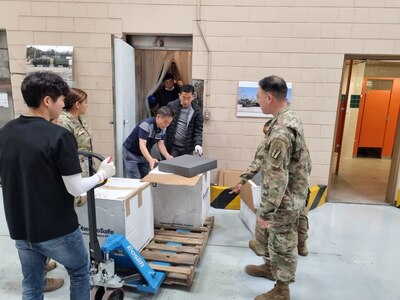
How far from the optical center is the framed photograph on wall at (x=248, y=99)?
163 inches

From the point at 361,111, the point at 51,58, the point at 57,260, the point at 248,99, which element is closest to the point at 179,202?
the point at 57,260

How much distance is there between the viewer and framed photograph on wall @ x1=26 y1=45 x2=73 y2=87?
4129 millimetres

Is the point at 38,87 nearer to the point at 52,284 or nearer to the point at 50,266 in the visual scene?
the point at 52,284

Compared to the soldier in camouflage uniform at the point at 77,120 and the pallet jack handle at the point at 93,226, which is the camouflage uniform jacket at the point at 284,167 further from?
the soldier in camouflage uniform at the point at 77,120

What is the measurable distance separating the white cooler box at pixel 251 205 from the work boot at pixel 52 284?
1875mm

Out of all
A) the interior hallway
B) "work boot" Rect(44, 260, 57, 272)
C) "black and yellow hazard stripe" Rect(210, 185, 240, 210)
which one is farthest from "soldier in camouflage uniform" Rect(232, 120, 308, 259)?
the interior hallway

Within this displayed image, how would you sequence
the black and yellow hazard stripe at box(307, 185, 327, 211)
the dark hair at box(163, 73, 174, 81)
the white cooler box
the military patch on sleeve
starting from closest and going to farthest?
the military patch on sleeve → the white cooler box → the black and yellow hazard stripe at box(307, 185, 327, 211) → the dark hair at box(163, 73, 174, 81)

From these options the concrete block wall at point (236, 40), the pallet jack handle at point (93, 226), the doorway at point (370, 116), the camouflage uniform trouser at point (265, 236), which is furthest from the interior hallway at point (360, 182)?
the pallet jack handle at point (93, 226)

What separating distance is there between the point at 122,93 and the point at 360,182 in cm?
441

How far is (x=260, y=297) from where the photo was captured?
219cm

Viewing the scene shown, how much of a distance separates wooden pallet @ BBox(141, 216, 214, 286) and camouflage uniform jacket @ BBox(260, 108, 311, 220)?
0.78 m

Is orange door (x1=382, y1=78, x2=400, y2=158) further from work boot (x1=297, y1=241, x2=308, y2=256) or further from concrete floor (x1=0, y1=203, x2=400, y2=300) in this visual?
work boot (x1=297, y1=241, x2=308, y2=256)

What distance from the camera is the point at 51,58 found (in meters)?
4.14

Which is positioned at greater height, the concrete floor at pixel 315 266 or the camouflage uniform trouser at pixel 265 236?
the camouflage uniform trouser at pixel 265 236
